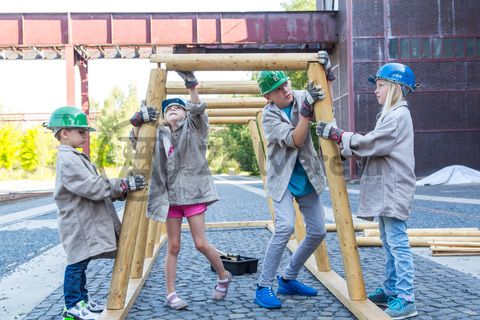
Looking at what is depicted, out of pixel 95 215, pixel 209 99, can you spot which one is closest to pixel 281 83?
pixel 95 215

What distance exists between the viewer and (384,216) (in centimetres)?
357

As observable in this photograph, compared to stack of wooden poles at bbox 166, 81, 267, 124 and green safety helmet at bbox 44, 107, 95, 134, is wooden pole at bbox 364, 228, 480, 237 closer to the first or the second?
stack of wooden poles at bbox 166, 81, 267, 124

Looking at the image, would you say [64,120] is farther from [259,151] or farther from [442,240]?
[442,240]

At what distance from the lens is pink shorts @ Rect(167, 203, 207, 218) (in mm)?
4051

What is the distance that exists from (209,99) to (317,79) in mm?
2628

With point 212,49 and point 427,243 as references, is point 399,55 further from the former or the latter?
point 427,243

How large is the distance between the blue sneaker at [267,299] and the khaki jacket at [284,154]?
2.17 feet

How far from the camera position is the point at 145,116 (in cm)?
375

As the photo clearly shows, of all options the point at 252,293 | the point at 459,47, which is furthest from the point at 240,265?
the point at 459,47

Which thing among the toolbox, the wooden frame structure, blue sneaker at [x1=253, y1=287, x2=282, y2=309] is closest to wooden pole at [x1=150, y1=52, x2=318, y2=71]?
the wooden frame structure

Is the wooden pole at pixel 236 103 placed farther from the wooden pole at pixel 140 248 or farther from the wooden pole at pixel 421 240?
the wooden pole at pixel 140 248

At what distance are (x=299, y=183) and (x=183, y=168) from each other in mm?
872

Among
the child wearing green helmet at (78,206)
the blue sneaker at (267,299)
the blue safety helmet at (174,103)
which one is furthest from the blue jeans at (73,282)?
the blue safety helmet at (174,103)

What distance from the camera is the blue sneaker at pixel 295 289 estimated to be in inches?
165
